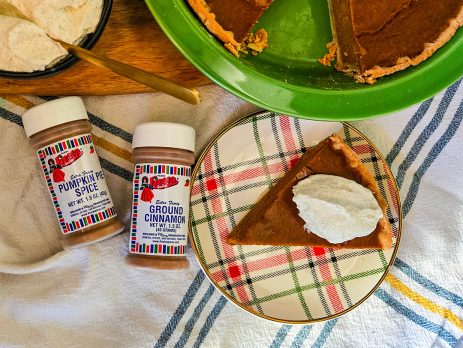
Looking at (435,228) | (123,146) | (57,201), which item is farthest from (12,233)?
(435,228)

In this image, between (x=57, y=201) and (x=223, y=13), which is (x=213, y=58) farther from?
(x=57, y=201)

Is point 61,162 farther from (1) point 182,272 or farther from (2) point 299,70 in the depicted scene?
(2) point 299,70

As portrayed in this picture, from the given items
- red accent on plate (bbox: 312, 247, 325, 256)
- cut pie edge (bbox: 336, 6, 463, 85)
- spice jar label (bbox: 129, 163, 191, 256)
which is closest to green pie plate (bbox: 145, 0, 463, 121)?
cut pie edge (bbox: 336, 6, 463, 85)

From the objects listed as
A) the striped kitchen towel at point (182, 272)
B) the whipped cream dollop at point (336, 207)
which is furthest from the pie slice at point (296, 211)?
the striped kitchen towel at point (182, 272)

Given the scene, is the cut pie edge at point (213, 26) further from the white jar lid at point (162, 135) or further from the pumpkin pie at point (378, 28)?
the white jar lid at point (162, 135)

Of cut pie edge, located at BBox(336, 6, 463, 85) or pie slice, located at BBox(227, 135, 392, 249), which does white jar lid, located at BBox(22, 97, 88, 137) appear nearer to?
pie slice, located at BBox(227, 135, 392, 249)

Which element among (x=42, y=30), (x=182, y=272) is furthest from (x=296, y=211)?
(x=42, y=30)
